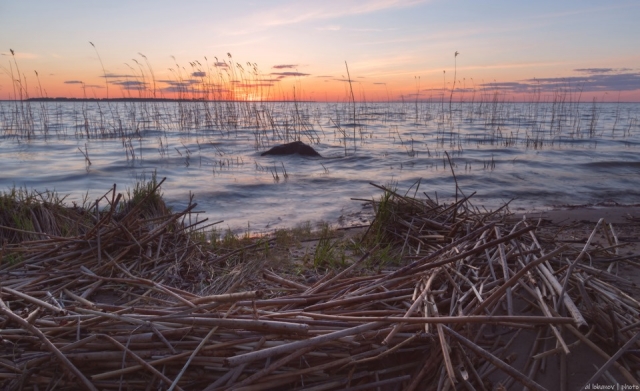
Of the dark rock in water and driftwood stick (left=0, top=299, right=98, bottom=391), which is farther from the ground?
driftwood stick (left=0, top=299, right=98, bottom=391)

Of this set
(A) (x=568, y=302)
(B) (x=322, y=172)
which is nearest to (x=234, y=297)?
(A) (x=568, y=302)

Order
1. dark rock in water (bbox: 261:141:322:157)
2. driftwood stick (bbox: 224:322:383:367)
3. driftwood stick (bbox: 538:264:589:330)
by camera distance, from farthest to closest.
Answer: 1. dark rock in water (bbox: 261:141:322:157)
2. driftwood stick (bbox: 538:264:589:330)
3. driftwood stick (bbox: 224:322:383:367)

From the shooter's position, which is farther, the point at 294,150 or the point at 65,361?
the point at 294,150

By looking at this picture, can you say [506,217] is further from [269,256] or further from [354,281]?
[269,256]

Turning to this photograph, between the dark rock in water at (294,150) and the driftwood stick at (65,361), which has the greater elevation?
the driftwood stick at (65,361)

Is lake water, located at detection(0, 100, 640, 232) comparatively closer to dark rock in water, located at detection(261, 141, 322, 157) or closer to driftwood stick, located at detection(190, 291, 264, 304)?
dark rock in water, located at detection(261, 141, 322, 157)

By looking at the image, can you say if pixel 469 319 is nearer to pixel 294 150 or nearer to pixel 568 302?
pixel 568 302

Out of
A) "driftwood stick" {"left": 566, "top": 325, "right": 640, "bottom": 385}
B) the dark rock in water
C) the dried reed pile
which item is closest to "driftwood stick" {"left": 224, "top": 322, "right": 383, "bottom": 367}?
the dried reed pile

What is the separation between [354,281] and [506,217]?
6.52ft

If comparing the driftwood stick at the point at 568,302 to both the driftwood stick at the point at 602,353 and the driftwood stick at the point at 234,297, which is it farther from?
the driftwood stick at the point at 234,297

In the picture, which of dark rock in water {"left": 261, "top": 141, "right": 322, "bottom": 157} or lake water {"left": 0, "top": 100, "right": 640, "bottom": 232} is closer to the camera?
lake water {"left": 0, "top": 100, "right": 640, "bottom": 232}

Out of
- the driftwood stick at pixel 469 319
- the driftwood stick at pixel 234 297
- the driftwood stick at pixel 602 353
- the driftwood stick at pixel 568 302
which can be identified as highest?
the driftwood stick at pixel 234 297

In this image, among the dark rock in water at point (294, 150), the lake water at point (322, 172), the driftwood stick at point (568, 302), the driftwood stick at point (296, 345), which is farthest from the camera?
the dark rock in water at point (294, 150)

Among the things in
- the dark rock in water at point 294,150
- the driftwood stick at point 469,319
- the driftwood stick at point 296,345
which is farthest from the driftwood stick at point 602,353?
the dark rock in water at point 294,150
